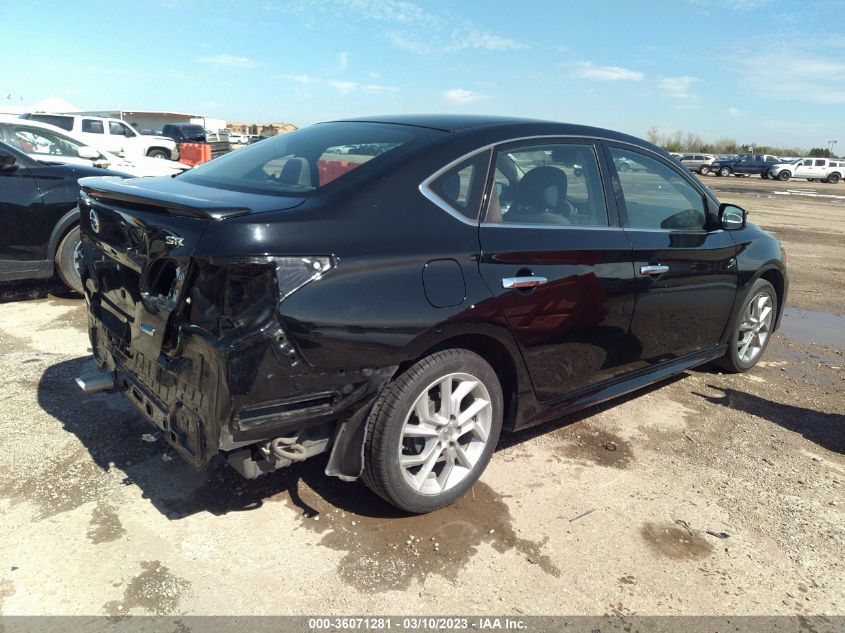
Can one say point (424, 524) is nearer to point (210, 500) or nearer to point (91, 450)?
point (210, 500)

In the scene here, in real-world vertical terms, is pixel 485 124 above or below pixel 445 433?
above

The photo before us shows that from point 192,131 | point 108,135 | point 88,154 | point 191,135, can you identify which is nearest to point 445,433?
point 88,154

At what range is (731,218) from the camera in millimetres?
4293

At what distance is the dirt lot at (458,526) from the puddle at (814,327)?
2233mm

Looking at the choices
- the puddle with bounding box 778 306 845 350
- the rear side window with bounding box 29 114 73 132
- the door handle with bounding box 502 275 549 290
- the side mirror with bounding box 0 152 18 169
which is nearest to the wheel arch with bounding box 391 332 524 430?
the door handle with bounding box 502 275 549 290

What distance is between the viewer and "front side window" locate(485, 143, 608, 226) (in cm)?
307

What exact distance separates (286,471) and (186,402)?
0.97m

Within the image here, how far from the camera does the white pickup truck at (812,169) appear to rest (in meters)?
43.6

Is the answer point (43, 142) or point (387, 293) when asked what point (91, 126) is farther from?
point (387, 293)

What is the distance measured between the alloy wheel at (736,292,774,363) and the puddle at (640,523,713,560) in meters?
2.29

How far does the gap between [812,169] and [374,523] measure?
5001 centimetres

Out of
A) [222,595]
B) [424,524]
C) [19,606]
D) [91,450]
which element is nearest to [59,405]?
[91,450]

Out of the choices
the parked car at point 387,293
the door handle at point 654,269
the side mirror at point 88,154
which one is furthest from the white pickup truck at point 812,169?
the door handle at point 654,269

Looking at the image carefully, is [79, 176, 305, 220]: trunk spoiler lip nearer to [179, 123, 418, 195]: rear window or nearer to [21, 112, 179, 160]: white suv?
[179, 123, 418, 195]: rear window
